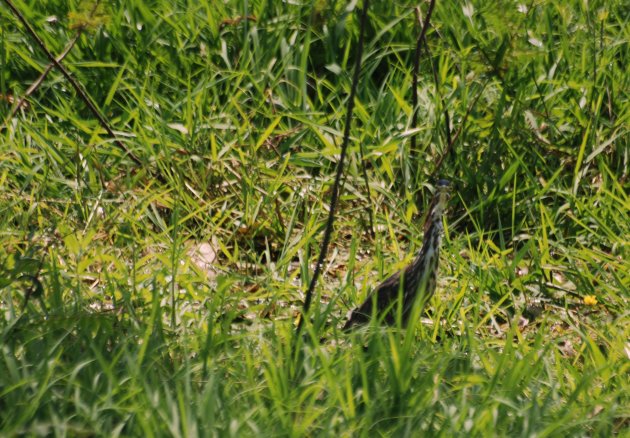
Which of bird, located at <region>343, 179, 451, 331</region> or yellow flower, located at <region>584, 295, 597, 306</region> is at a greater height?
bird, located at <region>343, 179, 451, 331</region>

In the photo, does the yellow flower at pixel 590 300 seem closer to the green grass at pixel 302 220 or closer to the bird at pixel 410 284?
the green grass at pixel 302 220

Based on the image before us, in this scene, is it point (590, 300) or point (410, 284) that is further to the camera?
point (590, 300)

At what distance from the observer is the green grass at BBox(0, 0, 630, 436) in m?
3.26

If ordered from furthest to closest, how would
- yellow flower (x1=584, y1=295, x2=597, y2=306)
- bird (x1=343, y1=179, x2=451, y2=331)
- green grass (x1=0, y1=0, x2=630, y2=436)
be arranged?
yellow flower (x1=584, y1=295, x2=597, y2=306), bird (x1=343, y1=179, x2=451, y2=331), green grass (x1=0, y1=0, x2=630, y2=436)

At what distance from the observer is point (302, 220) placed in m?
4.98

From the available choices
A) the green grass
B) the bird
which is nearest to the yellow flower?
the green grass

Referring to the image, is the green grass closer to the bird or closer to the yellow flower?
the yellow flower

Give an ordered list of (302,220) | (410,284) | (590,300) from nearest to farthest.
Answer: (410,284) → (590,300) → (302,220)

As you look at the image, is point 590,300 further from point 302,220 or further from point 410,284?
point 302,220

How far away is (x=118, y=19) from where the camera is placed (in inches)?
215

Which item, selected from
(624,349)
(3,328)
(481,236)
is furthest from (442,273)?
(3,328)

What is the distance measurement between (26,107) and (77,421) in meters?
2.55

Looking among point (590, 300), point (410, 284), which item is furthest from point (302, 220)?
point (590, 300)

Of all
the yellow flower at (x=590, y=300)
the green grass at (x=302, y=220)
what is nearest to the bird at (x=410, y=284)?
the green grass at (x=302, y=220)
